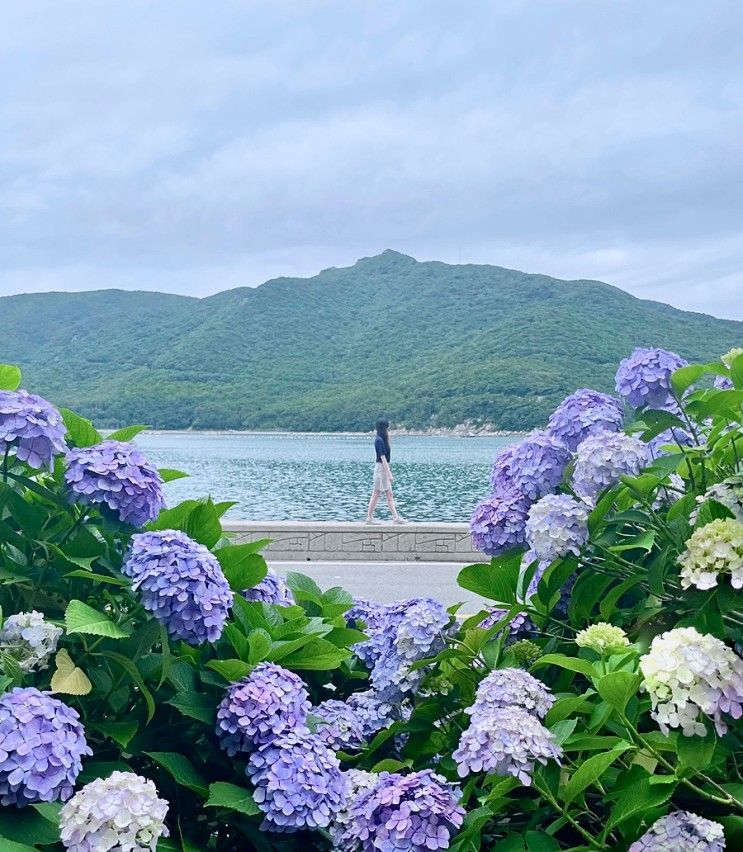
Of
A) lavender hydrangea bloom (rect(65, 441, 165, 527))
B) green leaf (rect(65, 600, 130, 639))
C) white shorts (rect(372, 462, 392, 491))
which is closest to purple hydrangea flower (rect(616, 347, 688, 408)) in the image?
Result: lavender hydrangea bloom (rect(65, 441, 165, 527))

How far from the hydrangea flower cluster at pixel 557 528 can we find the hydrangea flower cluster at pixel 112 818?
0.71 meters

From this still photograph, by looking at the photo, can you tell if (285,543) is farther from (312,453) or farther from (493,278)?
(493,278)

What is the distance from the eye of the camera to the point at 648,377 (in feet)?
5.73

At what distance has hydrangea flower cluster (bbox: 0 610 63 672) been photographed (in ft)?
4.68

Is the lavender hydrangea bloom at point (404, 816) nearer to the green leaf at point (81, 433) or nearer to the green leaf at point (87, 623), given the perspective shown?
the green leaf at point (87, 623)

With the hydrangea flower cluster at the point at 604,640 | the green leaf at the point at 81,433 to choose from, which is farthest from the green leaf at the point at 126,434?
the hydrangea flower cluster at the point at 604,640

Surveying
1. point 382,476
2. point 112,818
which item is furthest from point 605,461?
point 382,476

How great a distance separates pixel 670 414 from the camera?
1742 mm

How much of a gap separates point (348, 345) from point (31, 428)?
11358 cm

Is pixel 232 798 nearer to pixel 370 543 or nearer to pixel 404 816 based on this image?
pixel 404 816

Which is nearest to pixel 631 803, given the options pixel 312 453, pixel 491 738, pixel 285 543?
pixel 491 738

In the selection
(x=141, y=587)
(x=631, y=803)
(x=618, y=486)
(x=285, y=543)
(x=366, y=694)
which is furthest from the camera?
(x=285, y=543)

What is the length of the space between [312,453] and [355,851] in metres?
72.1

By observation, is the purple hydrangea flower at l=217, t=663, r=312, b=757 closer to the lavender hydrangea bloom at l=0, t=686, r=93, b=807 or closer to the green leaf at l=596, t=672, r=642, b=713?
the lavender hydrangea bloom at l=0, t=686, r=93, b=807
